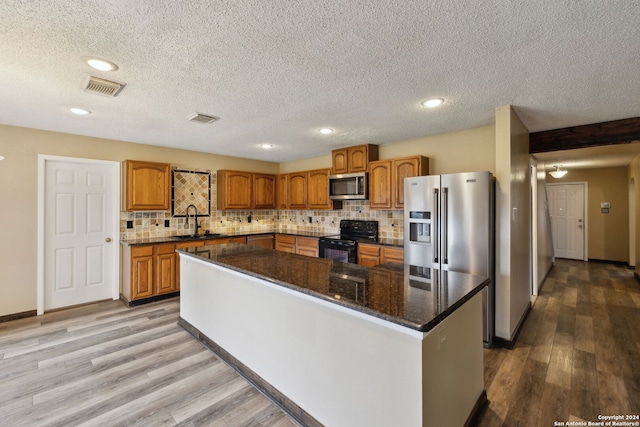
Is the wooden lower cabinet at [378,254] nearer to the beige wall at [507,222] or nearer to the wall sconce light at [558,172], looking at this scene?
the beige wall at [507,222]

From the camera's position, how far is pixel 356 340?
1548 millimetres

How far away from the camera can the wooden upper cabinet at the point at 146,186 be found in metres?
4.19

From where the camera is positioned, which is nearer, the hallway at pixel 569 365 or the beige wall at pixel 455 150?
A: the hallway at pixel 569 365

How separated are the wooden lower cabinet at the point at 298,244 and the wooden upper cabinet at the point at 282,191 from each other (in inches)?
27.3

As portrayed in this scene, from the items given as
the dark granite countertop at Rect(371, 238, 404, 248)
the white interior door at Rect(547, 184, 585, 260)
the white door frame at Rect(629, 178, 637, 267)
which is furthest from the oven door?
the white interior door at Rect(547, 184, 585, 260)

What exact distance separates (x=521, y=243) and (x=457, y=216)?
0.94 meters

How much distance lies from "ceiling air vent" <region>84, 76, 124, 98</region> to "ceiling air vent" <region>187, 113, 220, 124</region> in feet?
2.45

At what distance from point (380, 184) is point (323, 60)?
2607 millimetres

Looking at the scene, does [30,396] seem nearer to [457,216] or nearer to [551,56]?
[457,216]

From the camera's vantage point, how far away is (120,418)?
190cm

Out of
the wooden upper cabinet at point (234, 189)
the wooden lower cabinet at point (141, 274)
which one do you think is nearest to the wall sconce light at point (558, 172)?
the wooden upper cabinet at point (234, 189)

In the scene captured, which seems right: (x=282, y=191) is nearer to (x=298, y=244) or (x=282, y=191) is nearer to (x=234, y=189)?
(x=234, y=189)

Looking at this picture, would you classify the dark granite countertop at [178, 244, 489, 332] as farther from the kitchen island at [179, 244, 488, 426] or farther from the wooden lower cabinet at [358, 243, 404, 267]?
the wooden lower cabinet at [358, 243, 404, 267]

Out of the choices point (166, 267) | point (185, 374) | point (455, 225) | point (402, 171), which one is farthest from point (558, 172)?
point (166, 267)
